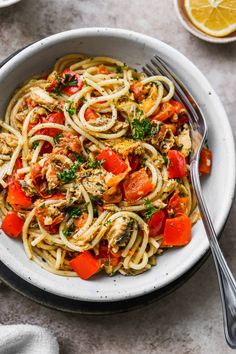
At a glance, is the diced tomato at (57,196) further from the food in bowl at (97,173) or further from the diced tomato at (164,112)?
the diced tomato at (164,112)

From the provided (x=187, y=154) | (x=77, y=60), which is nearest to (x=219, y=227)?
(x=187, y=154)

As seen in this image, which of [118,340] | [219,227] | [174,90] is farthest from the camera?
[118,340]

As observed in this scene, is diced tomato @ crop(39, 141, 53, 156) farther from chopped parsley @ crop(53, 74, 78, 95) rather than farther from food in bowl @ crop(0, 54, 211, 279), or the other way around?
chopped parsley @ crop(53, 74, 78, 95)

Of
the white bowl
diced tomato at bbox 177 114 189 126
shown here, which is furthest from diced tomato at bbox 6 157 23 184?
diced tomato at bbox 177 114 189 126

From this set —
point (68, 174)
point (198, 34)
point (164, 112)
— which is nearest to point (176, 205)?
point (164, 112)

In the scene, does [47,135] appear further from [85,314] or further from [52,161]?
[85,314]

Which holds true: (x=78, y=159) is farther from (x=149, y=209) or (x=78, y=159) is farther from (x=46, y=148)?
(x=149, y=209)

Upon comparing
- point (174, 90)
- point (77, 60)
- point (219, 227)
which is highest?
point (77, 60)
